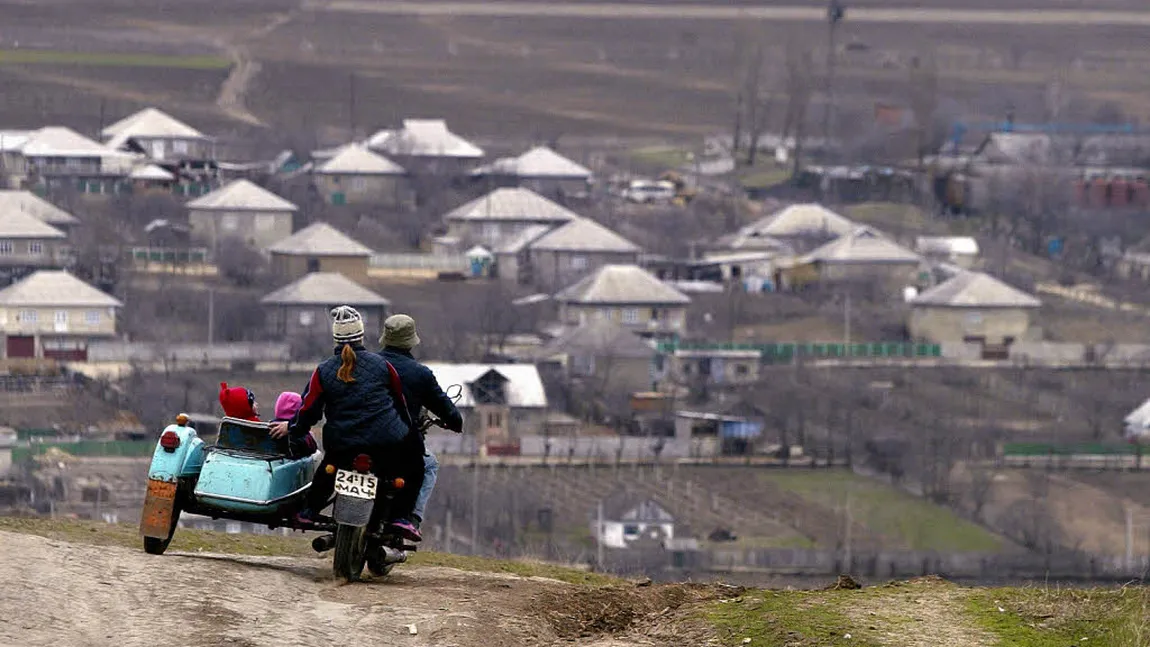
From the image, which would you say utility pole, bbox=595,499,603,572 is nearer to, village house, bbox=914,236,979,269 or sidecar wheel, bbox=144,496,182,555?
sidecar wheel, bbox=144,496,182,555

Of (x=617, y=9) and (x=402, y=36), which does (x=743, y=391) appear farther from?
(x=617, y=9)

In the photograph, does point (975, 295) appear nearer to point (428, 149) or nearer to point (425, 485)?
point (428, 149)

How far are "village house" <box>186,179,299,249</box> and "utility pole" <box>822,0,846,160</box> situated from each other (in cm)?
1941

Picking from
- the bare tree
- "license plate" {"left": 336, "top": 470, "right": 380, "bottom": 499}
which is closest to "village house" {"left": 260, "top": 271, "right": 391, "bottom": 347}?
the bare tree

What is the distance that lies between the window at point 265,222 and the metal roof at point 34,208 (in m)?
3.75

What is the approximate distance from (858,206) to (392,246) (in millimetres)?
12887

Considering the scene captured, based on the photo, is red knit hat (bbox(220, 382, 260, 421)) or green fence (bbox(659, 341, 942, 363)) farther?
green fence (bbox(659, 341, 942, 363))

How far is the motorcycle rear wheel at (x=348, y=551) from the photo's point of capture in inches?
335

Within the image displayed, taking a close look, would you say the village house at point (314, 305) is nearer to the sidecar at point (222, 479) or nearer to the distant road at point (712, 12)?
the sidecar at point (222, 479)

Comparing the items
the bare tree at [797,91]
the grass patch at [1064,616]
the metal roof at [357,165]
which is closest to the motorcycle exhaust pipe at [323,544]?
the grass patch at [1064,616]

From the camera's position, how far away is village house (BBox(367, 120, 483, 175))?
65.9 m

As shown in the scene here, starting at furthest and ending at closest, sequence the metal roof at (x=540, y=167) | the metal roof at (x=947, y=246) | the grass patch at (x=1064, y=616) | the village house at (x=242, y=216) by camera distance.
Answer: the metal roof at (x=540, y=167), the metal roof at (x=947, y=246), the village house at (x=242, y=216), the grass patch at (x=1064, y=616)

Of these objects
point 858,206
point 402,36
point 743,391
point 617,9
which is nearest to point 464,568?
point 743,391

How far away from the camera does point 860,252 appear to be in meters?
54.2
